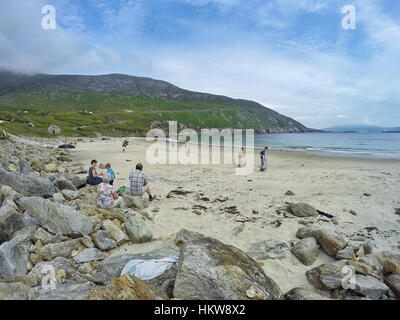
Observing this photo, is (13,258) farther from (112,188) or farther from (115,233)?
(112,188)

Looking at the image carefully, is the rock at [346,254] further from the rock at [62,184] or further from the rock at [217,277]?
the rock at [62,184]

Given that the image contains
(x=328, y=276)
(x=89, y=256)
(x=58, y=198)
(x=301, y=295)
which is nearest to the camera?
(x=301, y=295)

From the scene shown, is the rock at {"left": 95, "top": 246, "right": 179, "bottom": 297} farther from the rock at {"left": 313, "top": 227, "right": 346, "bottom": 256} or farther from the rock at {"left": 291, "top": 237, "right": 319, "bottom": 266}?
the rock at {"left": 313, "top": 227, "right": 346, "bottom": 256}

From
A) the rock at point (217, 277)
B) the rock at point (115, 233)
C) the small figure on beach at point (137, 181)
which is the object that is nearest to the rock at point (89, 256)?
the rock at point (115, 233)

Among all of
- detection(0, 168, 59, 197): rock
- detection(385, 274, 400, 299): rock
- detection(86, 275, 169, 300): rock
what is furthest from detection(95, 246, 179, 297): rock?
detection(0, 168, 59, 197): rock

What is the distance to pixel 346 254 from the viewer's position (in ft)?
19.9

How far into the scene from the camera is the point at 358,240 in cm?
732

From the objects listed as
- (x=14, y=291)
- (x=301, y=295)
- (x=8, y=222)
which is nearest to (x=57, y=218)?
(x=8, y=222)

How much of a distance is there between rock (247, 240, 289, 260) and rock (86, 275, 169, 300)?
11.2 feet

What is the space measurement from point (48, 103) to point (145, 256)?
695ft

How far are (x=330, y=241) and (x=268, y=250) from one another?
5.78ft

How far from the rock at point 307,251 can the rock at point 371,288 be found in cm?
135

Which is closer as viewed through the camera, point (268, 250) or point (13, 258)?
point (13, 258)

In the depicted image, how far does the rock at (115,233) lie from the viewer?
6.72 meters
